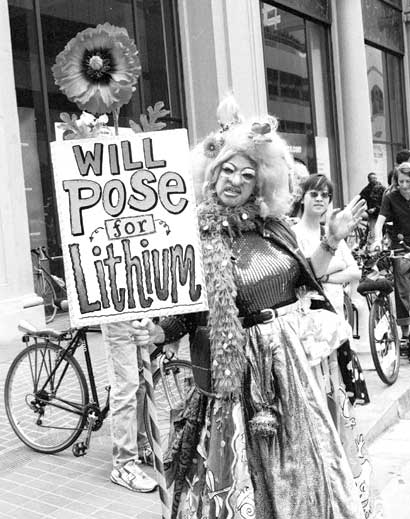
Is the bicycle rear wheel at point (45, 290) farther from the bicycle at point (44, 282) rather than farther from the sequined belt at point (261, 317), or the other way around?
the sequined belt at point (261, 317)

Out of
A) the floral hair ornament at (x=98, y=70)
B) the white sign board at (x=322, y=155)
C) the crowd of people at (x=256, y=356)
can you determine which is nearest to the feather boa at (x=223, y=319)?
the crowd of people at (x=256, y=356)

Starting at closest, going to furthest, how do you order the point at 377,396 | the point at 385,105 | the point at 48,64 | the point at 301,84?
the point at 377,396, the point at 48,64, the point at 301,84, the point at 385,105

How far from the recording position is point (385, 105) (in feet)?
59.4

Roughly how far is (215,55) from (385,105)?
8.53 m

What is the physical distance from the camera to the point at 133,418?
3.88 m

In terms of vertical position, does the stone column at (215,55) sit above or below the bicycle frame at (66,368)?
above

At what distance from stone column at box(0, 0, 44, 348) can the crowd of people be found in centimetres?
530

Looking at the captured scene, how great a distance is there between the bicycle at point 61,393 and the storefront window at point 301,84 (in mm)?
9733

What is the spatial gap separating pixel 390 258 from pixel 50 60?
20.4 feet

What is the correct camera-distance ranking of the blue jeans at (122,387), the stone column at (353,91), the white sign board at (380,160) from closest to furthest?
the blue jeans at (122,387), the stone column at (353,91), the white sign board at (380,160)

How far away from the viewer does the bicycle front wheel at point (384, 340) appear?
564 cm

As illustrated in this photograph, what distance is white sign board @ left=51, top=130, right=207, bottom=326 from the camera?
2555 mm

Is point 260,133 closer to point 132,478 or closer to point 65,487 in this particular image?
point 132,478

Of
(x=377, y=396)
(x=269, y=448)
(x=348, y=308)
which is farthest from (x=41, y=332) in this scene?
(x=348, y=308)
